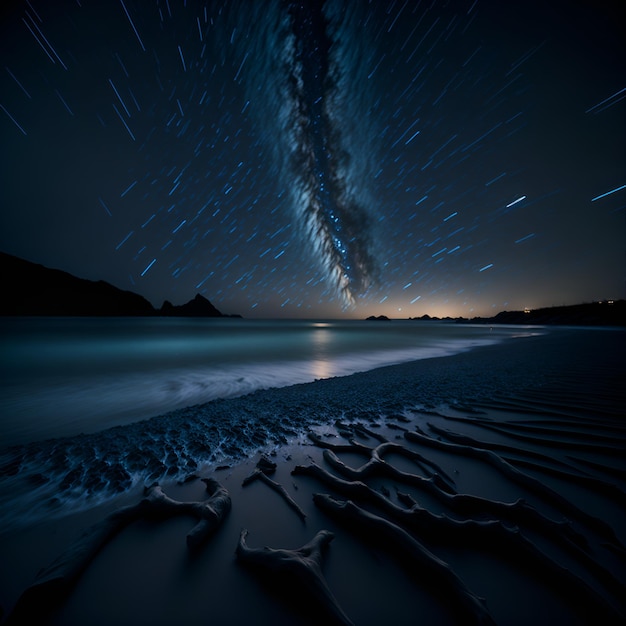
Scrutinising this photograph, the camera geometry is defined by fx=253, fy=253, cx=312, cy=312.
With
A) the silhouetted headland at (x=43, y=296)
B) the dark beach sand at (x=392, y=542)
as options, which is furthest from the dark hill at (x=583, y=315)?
the silhouetted headland at (x=43, y=296)

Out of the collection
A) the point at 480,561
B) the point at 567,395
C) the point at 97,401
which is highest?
the point at 567,395

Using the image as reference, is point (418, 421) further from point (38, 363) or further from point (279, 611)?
point (38, 363)

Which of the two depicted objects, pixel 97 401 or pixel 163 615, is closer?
pixel 163 615

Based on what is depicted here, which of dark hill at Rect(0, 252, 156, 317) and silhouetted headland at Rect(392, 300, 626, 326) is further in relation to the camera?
dark hill at Rect(0, 252, 156, 317)

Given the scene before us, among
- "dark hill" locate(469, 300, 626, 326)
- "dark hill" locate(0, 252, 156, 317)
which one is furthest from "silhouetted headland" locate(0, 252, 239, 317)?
"dark hill" locate(469, 300, 626, 326)

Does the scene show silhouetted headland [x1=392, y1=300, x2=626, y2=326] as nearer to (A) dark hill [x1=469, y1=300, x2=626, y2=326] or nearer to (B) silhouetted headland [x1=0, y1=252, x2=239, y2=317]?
(A) dark hill [x1=469, y1=300, x2=626, y2=326]

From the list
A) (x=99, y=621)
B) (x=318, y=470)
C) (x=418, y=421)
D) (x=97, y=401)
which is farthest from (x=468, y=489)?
(x=97, y=401)

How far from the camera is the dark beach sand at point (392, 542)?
1563 mm

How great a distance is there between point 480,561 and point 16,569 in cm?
339

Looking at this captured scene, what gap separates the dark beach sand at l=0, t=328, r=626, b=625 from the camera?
1563mm

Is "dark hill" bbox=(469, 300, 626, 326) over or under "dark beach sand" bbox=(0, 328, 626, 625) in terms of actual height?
over

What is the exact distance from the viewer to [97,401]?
7199 millimetres

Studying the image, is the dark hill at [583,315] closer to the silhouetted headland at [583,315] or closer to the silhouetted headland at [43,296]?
the silhouetted headland at [583,315]

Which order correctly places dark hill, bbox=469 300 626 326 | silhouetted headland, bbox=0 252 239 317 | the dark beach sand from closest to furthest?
the dark beach sand
dark hill, bbox=469 300 626 326
silhouetted headland, bbox=0 252 239 317
